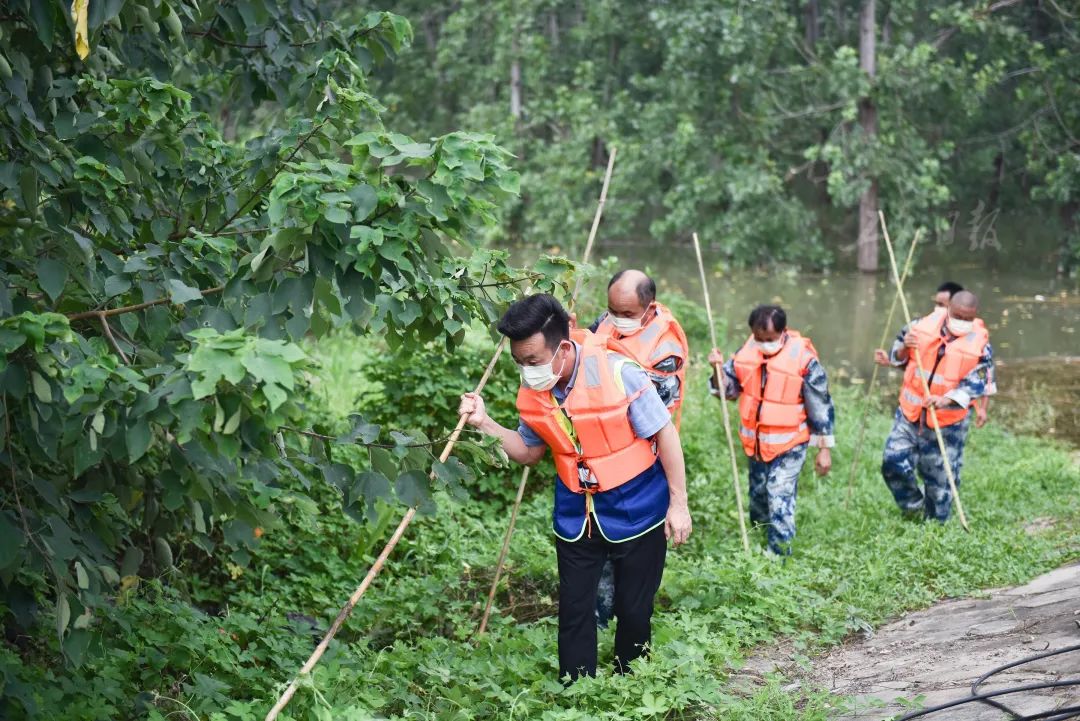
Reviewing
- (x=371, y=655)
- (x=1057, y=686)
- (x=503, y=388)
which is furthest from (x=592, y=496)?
(x=503, y=388)

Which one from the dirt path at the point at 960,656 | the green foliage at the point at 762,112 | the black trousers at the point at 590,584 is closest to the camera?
the dirt path at the point at 960,656

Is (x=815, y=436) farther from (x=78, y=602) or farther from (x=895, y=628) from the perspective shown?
(x=78, y=602)

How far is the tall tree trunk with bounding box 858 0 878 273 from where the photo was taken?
868 inches

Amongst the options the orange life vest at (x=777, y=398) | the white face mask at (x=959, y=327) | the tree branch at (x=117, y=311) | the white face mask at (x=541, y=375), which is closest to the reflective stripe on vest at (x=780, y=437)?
the orange life vest at (x=777, y=398)

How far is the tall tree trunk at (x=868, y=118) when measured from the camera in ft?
72.3

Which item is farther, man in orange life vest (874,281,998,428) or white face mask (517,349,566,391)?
man in orange life vest (874,281,998,428)

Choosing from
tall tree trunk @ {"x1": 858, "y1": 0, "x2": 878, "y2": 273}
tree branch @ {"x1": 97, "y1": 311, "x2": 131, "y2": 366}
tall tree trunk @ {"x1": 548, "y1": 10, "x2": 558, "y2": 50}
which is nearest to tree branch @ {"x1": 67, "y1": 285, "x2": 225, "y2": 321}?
tree branch @ {"x1": 97, "y1": 311, "x2": 131, "y2": 366}

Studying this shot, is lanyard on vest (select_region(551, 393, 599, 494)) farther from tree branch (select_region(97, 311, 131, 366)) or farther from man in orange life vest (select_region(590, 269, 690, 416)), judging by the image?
tree branch (select_region(97, 311, 131, 366))

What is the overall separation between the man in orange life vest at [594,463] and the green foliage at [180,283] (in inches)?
13.9

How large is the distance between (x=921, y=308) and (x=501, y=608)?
16.1m

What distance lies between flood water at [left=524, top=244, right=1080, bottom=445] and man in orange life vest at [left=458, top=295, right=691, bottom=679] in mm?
6221

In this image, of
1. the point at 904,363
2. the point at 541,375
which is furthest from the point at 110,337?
the point at 904,363

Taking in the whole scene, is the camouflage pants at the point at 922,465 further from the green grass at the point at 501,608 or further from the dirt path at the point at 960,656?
the dirt path at the point at 960,656

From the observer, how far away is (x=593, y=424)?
4.68 metres
